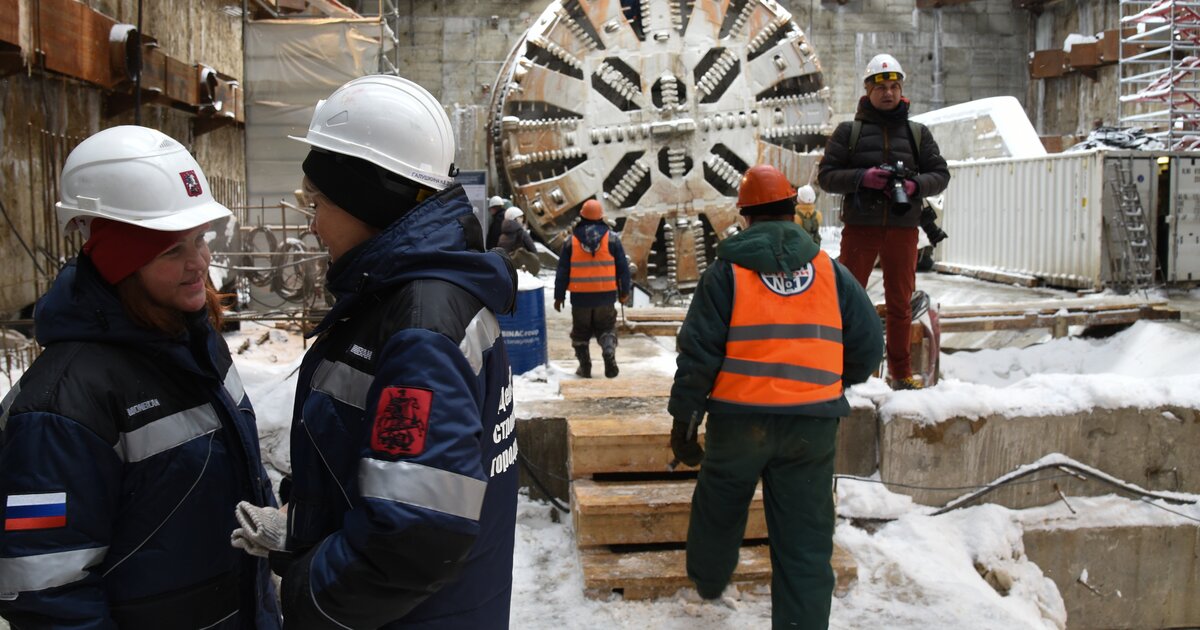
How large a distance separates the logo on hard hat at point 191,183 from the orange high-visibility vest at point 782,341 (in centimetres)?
227

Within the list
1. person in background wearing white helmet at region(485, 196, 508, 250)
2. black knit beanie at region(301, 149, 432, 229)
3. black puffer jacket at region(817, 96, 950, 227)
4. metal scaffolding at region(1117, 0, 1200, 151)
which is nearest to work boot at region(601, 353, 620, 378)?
black puffer jacket at region(817, 96, 950, 227)

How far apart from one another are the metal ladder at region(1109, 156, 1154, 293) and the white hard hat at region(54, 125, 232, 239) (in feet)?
45.9

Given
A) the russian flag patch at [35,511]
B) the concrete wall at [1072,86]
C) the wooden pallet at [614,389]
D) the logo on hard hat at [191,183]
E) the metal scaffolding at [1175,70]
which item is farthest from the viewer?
the concrete wall at [1072,86]

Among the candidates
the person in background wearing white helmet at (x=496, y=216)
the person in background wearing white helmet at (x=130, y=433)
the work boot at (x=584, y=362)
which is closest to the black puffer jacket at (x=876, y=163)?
the work boot at (x=584, y=362)

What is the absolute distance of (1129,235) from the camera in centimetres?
1344

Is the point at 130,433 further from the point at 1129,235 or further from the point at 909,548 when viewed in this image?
the point at 1129,235

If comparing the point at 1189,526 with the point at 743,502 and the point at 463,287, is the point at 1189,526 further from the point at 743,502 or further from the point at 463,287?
the point at 463,287

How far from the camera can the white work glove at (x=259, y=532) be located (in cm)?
190

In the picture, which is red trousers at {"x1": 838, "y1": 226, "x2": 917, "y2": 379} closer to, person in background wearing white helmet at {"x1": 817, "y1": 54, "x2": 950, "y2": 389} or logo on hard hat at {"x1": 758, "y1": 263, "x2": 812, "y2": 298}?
person in background wearing white helmet at {"x1": 817, "y1": 54, "x2": 950, "y2": 389}

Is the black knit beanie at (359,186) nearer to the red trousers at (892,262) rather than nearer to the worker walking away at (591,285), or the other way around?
the red trousers at (892,262)

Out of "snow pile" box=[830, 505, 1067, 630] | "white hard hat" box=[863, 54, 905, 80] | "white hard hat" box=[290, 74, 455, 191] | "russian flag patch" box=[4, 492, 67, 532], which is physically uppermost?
"white hard hat" box=[863, 54, 905, 80]

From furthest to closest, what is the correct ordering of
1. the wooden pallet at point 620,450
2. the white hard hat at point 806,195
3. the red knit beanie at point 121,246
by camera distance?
the white hard hat at point 806,195 < the wooden pallet at point 620,450 < the red knit beanie at point 121,246

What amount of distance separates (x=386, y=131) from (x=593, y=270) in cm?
636

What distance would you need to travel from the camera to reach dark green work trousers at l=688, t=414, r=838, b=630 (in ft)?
12.7
